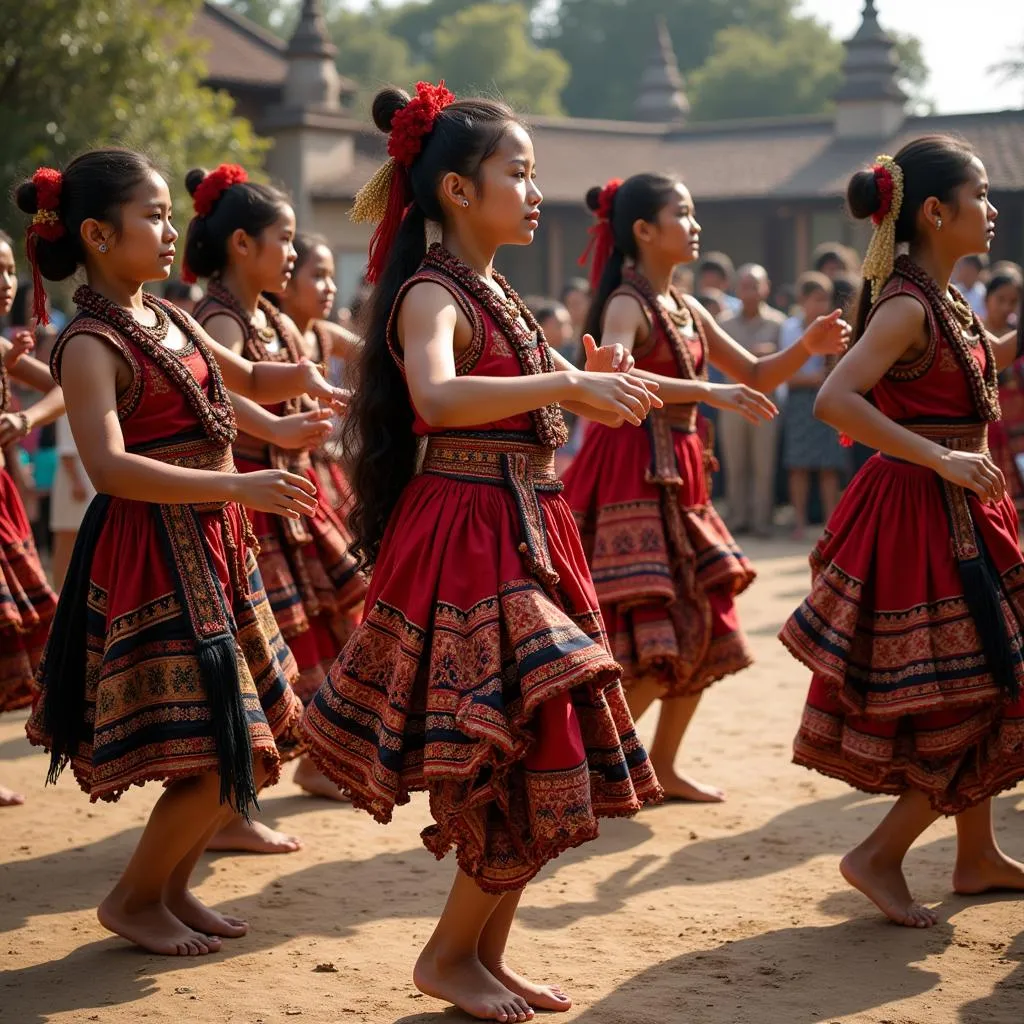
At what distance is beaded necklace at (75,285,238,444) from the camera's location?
401 centimetres

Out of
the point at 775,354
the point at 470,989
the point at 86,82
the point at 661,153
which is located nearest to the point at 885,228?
the point at 775,354

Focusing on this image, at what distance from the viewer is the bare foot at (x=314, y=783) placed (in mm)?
5812

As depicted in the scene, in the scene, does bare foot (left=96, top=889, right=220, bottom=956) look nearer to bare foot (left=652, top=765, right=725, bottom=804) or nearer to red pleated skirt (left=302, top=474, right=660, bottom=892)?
red pleated skirt (left=302, top=474, right=660, bottom=892)

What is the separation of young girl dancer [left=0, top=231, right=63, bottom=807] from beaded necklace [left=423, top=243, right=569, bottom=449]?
2.21 metres

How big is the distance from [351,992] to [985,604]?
191cm

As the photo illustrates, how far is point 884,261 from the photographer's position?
4445 mm

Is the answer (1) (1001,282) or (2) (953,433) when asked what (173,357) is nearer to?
(2) (953,433)

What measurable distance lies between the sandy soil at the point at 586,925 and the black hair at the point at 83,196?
6.00 ft

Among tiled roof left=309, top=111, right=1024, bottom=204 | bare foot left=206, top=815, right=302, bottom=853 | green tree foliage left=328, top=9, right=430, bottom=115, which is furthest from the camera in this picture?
green tree foliage left=328, top=9, right=430, bottom=115

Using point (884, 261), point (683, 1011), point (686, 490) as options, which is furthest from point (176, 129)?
point (683, 1011)

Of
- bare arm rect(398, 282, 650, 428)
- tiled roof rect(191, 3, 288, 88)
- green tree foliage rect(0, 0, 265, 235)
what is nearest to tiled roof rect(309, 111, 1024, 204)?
tiled roof rect(191, 3, 288, 88)

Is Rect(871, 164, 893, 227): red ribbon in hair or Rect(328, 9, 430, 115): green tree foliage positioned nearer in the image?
Rect(871, 164, 893, 227): red ribbon in hair

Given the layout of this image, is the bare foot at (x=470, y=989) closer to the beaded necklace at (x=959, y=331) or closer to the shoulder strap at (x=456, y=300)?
the shoulder strap at (x=456, y=300)

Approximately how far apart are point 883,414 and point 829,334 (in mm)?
479
